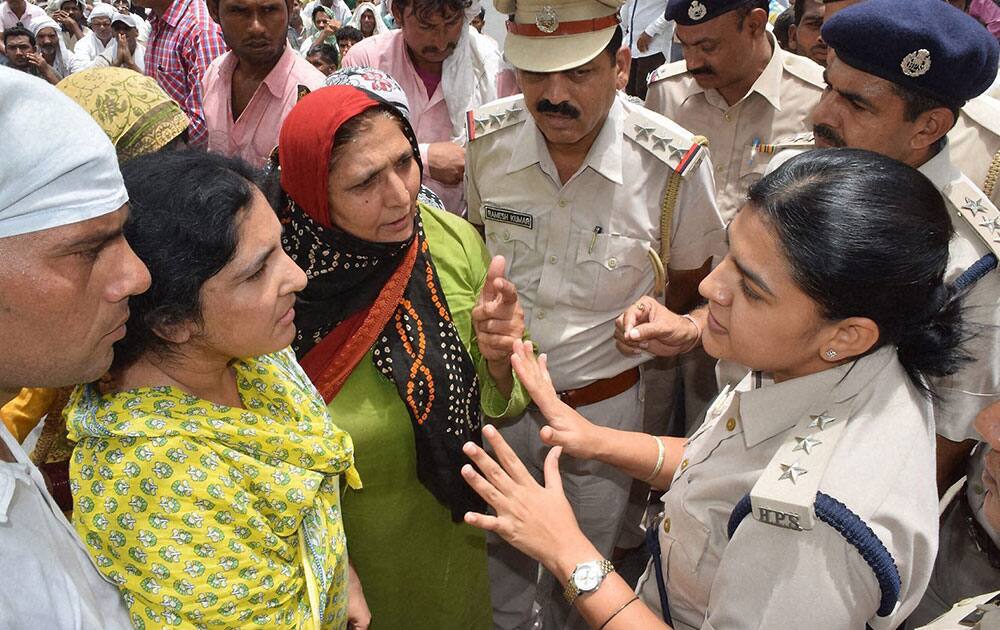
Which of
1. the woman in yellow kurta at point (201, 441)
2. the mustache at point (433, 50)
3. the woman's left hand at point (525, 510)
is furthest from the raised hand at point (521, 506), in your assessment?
the mustache at point (433, 50)

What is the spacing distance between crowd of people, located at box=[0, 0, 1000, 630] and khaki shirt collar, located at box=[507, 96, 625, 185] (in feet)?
0.04

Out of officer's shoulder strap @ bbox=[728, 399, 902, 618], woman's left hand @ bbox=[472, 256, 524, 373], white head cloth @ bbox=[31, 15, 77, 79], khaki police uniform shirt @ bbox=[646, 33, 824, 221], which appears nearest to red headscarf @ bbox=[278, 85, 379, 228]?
woman's left hand @ bbox=[472, 256, 524, 373]

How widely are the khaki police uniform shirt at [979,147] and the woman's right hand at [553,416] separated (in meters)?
1.53

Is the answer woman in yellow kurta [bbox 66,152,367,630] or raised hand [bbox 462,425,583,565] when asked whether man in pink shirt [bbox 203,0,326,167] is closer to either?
woman in yellow kurta [bbox 66,152,367,630]

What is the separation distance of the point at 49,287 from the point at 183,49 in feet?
11.6

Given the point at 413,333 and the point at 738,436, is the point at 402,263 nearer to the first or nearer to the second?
the point at 413,333

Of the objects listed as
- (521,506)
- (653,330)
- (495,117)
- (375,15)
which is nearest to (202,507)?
(521,506)

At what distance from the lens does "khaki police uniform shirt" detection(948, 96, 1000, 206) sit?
2297mm

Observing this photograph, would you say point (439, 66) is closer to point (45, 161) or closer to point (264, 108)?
point (264, 108)

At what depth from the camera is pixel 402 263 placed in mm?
2035

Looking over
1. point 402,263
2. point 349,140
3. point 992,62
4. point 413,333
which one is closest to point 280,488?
point 413,333

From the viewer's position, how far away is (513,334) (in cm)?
199

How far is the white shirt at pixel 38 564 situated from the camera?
38.5 inches

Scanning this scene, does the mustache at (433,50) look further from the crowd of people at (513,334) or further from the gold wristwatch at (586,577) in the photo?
the gold wristwatch at (586,577)
